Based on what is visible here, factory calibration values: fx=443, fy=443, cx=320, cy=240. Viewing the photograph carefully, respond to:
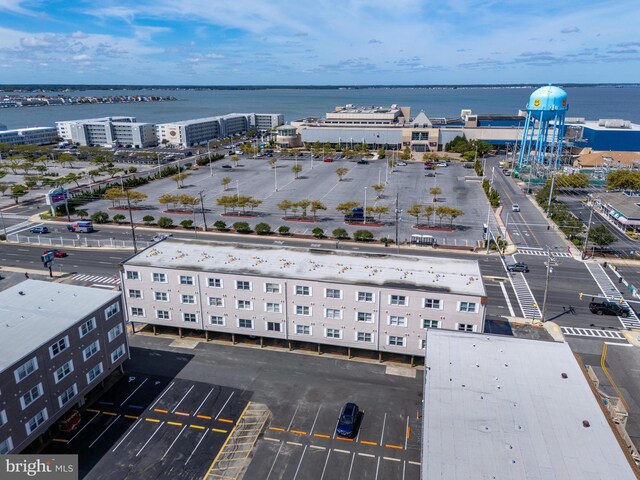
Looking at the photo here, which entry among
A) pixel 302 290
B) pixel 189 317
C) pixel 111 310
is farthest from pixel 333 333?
pixel 111 310

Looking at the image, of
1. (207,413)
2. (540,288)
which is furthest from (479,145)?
(207,413)

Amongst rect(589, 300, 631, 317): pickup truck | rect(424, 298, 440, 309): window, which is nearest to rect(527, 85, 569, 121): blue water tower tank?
rect(589, 300, 631, 317): pickup truck

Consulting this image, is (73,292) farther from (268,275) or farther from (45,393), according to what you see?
(268,275)

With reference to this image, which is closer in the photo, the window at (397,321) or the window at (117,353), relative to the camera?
the window at (117,353)

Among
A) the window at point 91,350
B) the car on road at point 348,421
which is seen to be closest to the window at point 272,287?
the car on road at point 348,421

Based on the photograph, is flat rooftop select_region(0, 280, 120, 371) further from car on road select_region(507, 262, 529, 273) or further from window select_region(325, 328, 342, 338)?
car on road select_region(507, 262, 529, 273)

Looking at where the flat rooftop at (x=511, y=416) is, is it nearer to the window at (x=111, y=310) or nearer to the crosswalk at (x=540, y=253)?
the window at (x=111, y=310)

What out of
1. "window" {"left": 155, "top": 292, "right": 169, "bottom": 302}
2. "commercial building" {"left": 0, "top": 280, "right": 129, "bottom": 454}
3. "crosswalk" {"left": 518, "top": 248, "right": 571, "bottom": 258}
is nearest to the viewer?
"commercial building" {"left": 0, "top": 280, "right": 129, "bottom": 454}
